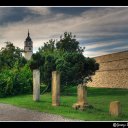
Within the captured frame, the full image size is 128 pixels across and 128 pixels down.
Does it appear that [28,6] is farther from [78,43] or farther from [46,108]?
[46,108]

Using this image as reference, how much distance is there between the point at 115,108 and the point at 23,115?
2320 millimetres

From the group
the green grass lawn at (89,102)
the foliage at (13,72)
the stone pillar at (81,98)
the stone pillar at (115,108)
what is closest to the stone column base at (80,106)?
the stone pillar at (81,98)

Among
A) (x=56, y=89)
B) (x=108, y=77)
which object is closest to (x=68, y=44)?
(x=56, y=89)

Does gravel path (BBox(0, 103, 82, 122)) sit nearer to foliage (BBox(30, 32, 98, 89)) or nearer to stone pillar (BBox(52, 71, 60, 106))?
stone pillar (BBox(52, 71, 60, 106))

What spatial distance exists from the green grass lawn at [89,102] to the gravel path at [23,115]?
36 centimetres

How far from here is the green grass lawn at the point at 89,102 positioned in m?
10.7

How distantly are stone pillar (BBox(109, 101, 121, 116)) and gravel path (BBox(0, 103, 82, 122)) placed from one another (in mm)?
1377

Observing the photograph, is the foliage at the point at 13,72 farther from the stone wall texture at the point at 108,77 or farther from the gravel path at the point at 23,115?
the stone wall texture at the point at 108,77

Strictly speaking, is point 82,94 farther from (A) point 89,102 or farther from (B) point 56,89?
(B) point 56,89

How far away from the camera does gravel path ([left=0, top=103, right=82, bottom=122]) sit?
32.4ft

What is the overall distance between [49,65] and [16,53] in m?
2.02

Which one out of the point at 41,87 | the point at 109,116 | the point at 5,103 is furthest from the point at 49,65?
the point at 109,116

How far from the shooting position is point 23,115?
10.6m
